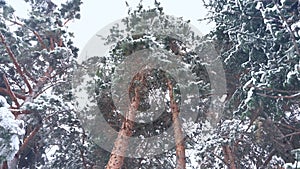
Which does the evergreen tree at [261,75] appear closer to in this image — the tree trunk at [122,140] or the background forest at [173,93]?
the background forest at [173,93]

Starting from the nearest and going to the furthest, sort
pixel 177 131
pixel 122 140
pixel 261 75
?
pixel 261 75 < pixel 122 140 < pixel 177 131

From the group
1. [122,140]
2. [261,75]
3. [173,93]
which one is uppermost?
[173,93]

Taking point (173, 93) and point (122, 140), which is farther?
point (173, 93)

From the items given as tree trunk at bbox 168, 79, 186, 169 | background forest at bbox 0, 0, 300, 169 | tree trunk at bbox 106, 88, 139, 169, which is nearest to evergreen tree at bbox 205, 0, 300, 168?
background forest at bbox 0, 0, 300, 169

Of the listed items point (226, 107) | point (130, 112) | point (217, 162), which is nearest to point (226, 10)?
point (226, 107)

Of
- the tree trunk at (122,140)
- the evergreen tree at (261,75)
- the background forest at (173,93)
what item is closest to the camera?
the evergreen tree at (261,75)

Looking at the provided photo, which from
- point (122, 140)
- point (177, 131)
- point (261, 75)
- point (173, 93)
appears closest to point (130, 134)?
point (122, 140)

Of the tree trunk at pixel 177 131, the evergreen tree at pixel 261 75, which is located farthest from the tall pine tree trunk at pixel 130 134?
the evergreen tree at pixel 261 75

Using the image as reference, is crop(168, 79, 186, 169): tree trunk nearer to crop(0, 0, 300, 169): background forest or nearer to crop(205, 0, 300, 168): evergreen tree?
crop(0, 0, 300, 169): background forest

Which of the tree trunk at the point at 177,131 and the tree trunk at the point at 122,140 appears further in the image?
the tree trunk at the point at 177,131

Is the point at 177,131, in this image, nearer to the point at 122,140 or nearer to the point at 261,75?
the point at 122,140

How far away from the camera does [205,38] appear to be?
11.5 m

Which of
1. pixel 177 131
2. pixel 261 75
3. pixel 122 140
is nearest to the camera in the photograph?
pixel 261 75

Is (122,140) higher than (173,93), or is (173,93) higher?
(173,93)
